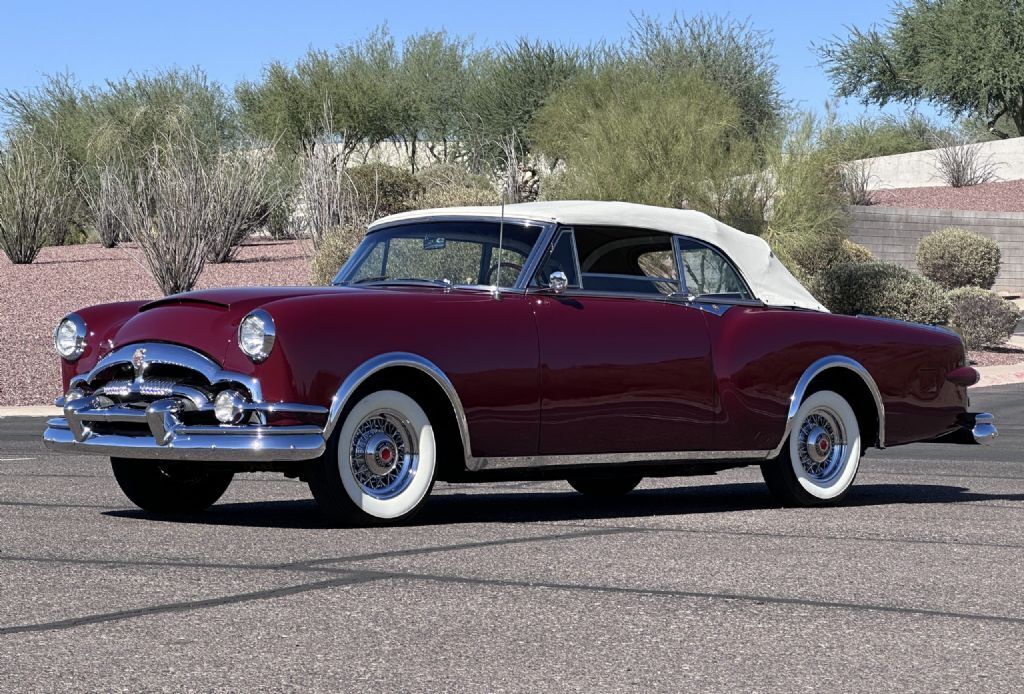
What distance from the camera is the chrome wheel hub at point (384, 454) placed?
8.47m

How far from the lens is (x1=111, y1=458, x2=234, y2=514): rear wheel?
9.31 metres

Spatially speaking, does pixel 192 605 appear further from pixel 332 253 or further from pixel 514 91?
pixel 514 91

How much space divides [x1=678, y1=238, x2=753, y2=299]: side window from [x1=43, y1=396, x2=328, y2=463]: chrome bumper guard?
279cm

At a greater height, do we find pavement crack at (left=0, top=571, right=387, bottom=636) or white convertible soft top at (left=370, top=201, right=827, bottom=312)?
white convertible soft top at (left=370, top=201, right=827, bottom=312)

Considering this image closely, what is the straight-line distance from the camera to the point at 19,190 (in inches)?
1494

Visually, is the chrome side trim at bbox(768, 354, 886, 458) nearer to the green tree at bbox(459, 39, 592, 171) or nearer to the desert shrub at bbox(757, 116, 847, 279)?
the desert shrub at bbox(757, 116, 847, 279)

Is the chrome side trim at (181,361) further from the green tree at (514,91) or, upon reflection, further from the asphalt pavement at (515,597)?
the green tree at (514,91)

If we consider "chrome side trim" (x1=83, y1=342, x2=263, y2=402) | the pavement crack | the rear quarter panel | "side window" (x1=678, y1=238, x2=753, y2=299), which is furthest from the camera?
"side window" (x1=678, y1=238, x2=753, y2=299)

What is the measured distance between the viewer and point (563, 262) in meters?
9.44

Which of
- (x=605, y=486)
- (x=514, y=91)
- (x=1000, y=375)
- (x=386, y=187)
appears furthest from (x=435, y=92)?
(x=605, y=486)

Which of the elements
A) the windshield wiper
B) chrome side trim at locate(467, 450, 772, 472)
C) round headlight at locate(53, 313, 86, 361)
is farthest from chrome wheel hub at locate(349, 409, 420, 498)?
round headlight at locate(53, 313, 86, 361)

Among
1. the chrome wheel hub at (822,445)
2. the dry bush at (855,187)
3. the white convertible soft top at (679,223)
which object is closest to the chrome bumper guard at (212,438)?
the white convertible soft top at (679,223)

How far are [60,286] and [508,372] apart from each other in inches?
980

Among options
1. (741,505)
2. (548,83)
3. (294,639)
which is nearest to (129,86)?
(548,83)
